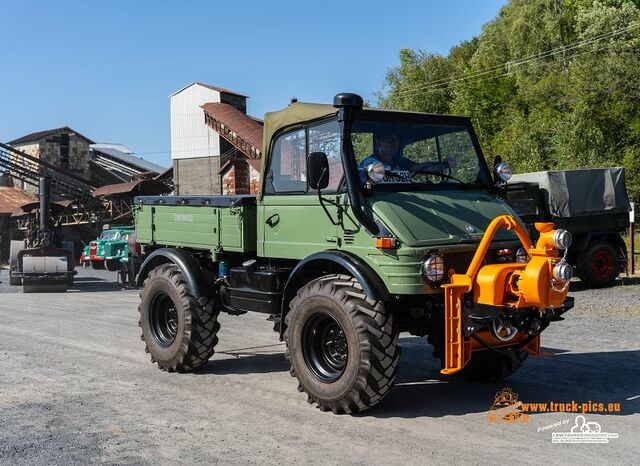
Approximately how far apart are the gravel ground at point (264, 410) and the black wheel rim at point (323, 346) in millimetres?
407

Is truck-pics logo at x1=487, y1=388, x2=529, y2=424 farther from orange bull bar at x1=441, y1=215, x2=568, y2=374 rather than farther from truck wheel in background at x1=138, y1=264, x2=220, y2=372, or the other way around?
truck wheel in background at x1=138, y1=264, x2=220, y2=372

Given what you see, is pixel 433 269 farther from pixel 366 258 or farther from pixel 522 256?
pixel 522 256

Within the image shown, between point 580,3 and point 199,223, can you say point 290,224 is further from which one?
point 580,3

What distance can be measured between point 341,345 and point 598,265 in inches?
476

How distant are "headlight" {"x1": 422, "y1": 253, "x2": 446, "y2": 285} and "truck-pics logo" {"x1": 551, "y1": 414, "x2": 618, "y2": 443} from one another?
146cm

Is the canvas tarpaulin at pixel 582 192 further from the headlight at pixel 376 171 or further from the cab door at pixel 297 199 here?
the headlight at pixel 376 171

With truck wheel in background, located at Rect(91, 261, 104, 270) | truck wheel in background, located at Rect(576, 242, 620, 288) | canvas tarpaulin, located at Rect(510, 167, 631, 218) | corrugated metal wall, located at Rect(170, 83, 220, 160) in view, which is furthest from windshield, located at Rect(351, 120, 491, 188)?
corrugated metal wall, located at Rect(170, 83, 220, 160)

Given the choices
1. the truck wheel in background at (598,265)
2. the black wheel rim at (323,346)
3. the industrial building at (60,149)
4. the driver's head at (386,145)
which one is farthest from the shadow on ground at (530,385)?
the industrial building at (60,149)

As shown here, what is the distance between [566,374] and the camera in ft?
24.6

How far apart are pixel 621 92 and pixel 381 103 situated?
58.1 ft

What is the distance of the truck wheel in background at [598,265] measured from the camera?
16.2 meters

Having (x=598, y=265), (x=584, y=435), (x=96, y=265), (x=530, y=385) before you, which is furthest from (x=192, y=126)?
(x=584, y=435)

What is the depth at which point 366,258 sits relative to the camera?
5.95m

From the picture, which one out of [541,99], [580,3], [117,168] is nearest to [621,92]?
[541,99]
